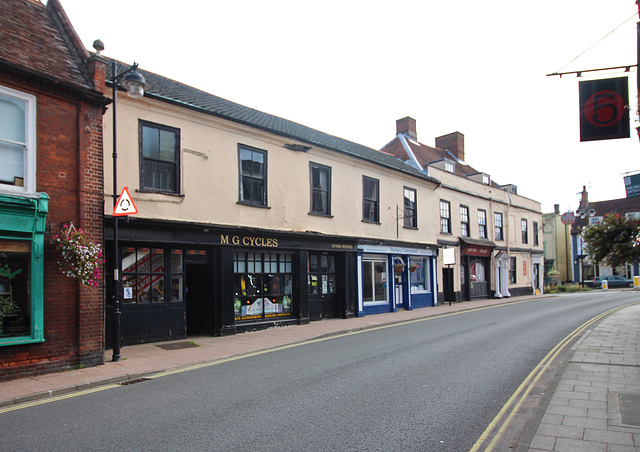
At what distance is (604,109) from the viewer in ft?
25.3

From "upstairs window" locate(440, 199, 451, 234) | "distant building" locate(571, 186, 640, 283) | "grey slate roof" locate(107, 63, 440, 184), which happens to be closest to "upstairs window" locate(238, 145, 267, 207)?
"grey slate roof" locate(107, 63, 440, 184)

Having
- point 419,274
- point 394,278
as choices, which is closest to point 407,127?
point 419,274

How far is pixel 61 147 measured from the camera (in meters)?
9.05

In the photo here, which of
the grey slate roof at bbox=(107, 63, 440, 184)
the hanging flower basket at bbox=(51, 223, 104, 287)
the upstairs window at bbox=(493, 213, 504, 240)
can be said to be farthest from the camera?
the upstairs window at bbox=(493, 213, 504, 240)

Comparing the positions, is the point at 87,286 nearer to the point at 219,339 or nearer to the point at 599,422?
the point at 219,339

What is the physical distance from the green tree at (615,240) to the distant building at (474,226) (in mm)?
10151

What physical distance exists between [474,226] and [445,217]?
3961 mm

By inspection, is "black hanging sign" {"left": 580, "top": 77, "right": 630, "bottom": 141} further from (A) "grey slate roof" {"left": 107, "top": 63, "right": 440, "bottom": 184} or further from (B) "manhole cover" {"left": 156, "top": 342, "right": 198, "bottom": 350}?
(B) "manhole cover" {"left": 156, "top": 342, "right": 198, "bottom": 350}

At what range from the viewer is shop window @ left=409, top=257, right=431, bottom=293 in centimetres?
2273

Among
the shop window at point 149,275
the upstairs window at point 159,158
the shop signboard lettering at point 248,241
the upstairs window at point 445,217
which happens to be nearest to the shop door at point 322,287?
the shop signboard lettering at point 248,241

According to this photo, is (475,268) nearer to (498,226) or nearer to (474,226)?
(474,226)

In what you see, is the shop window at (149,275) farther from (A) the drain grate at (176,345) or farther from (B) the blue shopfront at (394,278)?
(B) the blue shopfront at (394,278)

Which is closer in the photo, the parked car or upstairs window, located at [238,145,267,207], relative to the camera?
upstairs window, located at [238,145,267,207]

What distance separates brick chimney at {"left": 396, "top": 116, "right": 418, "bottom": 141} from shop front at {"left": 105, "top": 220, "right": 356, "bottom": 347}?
1557 centimetres
